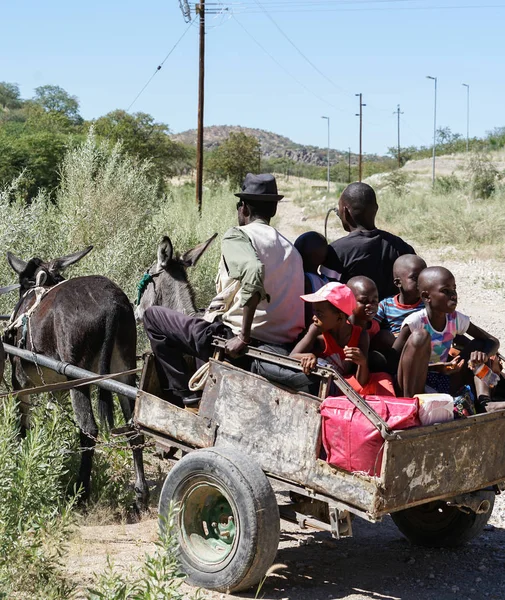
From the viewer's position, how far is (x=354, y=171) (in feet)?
296

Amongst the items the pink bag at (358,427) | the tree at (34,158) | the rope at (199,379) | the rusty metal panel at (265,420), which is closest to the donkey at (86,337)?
the rope at (199,379)

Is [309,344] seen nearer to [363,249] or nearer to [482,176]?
[363,249]

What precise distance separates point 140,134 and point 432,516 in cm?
2696

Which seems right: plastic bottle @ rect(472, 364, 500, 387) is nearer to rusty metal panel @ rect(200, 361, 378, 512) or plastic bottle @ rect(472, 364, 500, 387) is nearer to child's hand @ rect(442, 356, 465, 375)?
child's hand @ rect(442, 356, 465, 375)

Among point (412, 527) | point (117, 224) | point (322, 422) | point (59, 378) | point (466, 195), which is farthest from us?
point (466, 195)

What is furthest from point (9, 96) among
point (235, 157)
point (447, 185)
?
point (447, 185)

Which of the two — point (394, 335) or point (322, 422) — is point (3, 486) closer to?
point (322, 422)

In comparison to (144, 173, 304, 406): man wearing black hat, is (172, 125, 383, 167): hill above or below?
above

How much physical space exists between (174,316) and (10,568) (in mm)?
1736

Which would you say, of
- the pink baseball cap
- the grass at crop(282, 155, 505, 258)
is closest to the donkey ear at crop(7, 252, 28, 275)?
the pink baseball cap

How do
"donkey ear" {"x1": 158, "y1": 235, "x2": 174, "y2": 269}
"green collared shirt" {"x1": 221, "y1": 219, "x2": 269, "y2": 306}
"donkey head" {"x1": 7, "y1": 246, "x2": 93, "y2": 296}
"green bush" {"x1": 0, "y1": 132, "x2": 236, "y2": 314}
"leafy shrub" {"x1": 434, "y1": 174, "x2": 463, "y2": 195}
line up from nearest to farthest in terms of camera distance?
"green collared shirt" {"x1": 221, "y1": 219, "x2": 269, "y2": 306}
"donkey ear" {"x1": 158, "y1": 235, "x2": 174, "y2": 269}
"donkey head" {"x1": 7, "y1": 246, "x2": 93, "y2": 296}
"green bush" {"x1": 0, "y1": 132, "x2": 236, "y2": 314}
"leafy shrub" {"x1": 434, "y1": 174, "x2": 463, "y2": 195}

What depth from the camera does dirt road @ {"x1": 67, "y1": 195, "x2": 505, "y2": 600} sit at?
4898mm

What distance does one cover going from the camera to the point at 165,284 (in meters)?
6.87

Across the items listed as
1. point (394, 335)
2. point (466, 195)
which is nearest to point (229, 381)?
point (394, 335)
